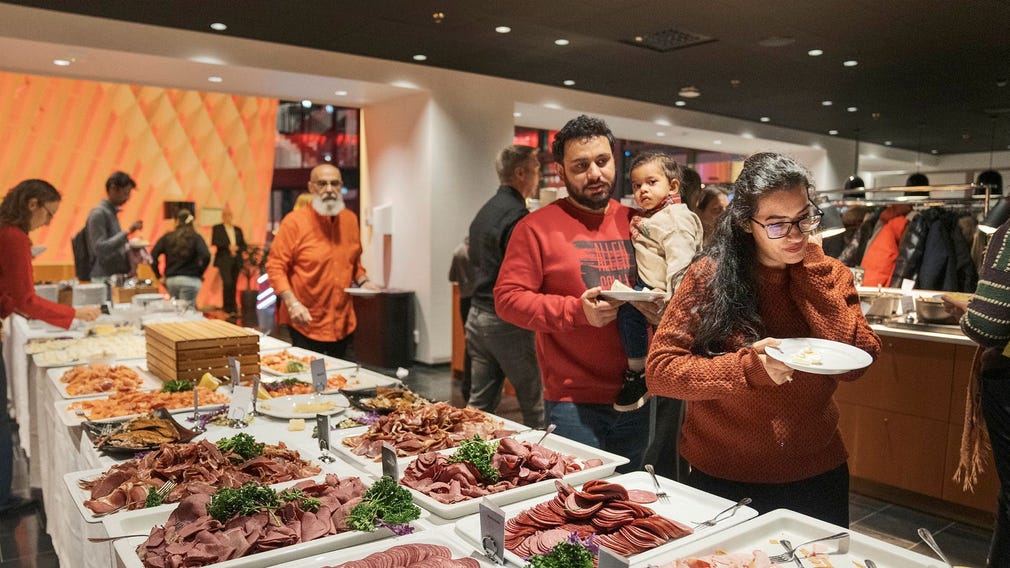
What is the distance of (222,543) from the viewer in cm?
144

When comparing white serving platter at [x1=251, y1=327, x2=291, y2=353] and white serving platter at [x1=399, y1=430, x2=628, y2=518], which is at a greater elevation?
white serving platter at [x1=399, y1=430, x2=628, y2=518]

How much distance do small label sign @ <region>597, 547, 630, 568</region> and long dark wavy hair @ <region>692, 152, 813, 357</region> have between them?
763 millimetres

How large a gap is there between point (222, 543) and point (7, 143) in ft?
36.7

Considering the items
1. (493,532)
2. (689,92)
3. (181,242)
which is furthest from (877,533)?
(689,92)

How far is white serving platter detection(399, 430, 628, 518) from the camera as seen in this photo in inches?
65.4

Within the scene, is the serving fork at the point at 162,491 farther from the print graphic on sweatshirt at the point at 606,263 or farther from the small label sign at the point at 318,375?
the print graphic on sweatshirt at the point at 606,263

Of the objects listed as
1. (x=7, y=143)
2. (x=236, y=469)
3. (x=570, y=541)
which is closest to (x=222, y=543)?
(x=236, y=469)

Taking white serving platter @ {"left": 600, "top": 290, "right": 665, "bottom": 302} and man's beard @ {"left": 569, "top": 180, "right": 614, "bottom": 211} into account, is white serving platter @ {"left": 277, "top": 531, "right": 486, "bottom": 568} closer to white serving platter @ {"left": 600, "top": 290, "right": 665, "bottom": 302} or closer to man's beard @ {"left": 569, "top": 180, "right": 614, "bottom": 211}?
white serving platter @ {"left": 600, "top": 290, "right": 665, "bottom": 302}

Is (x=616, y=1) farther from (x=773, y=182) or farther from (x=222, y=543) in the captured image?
(x=222, y=543)

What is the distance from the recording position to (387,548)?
1.48 m

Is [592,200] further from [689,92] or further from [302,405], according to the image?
[689,92]

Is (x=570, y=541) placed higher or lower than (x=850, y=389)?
higher

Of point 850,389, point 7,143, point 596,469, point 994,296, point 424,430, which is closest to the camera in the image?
point 596,469

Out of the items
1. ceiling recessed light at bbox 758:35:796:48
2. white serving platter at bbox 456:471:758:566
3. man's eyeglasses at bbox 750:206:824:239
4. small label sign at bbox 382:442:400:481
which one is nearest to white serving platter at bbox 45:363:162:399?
small label sign at bbox 382:442:400:481
